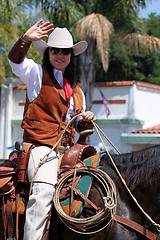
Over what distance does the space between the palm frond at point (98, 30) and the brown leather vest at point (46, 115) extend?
10.3 metres

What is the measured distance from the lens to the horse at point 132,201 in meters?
3.88

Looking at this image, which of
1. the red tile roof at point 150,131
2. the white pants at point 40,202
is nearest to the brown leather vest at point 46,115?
the white pants at point 40,202

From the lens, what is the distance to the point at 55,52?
4.30 m

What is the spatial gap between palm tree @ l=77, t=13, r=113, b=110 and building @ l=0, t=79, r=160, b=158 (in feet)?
3.43

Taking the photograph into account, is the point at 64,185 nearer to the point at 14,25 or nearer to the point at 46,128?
the point at 46,128

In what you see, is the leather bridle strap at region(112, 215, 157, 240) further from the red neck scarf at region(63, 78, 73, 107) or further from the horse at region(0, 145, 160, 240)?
the red neck scarf at region(63, 78, 73, 107)

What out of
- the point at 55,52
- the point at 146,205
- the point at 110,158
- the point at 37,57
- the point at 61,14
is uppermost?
the point at 61,14

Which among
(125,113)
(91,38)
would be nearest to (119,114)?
(125,113)

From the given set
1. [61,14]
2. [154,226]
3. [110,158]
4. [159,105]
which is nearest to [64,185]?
[110,158]

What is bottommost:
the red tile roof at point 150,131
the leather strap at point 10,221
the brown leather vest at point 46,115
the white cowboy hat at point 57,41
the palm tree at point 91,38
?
the leather strap at point 10,221

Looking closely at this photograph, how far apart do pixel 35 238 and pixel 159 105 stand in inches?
517

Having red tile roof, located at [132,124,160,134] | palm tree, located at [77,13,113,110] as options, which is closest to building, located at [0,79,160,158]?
red tile roof, located at [132,124,160,134]

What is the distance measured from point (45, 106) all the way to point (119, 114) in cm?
1171

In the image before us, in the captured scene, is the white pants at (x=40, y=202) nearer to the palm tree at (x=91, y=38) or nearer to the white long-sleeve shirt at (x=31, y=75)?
the white long-sleeve shirt at (x=31, y=75)
